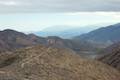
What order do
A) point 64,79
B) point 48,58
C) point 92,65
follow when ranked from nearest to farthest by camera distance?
point 64,79 < point 48,58 < point 92,65

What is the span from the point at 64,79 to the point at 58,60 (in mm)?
2715

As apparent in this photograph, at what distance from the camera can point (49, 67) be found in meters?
23.2

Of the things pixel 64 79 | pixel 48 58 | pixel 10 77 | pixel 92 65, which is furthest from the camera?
pixel 92 65

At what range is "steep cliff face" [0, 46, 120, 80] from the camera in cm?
2169

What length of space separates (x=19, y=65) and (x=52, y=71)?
2.40 meters

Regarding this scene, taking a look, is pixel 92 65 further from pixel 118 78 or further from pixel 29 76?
pixel 29 76

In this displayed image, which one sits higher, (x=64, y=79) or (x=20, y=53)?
(x=20, y=53)

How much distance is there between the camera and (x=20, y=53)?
82.9 ft

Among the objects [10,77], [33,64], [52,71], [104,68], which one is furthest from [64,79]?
[104,68]

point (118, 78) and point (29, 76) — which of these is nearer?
point (29, 76)

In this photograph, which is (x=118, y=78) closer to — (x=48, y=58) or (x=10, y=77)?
(x=48, y=58)

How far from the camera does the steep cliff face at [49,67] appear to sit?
71.2 ft

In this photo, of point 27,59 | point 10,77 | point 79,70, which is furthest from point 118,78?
point 10,77

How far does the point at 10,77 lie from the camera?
2041 centimetres
